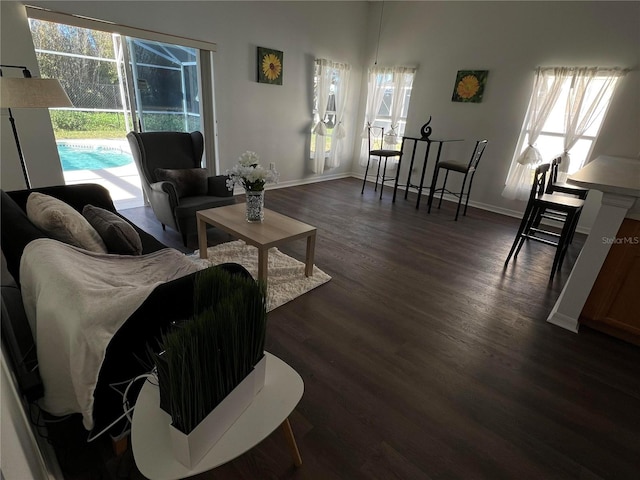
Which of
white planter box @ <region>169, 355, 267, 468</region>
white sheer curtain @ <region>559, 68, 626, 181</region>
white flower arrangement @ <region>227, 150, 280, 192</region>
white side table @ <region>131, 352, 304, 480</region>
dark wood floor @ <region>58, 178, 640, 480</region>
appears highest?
white sheer curtain @ <region>559, 68, 626, 181</region>

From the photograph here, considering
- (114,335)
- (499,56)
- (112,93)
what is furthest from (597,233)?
(112,93)

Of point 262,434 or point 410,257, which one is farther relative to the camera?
point 410,257

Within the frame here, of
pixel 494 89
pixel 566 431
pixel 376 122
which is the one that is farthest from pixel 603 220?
pixel 376 122

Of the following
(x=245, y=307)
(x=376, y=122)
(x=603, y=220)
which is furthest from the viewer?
(x=376, y=122)

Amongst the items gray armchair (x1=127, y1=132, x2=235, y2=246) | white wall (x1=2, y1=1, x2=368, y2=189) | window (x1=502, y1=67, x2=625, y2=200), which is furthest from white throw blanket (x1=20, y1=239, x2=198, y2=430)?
window (x1=502, y1=67, x2=625, y2=200)

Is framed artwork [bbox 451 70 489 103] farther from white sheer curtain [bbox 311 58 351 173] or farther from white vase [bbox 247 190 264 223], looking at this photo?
white vase [bbox 247 190 264 223]

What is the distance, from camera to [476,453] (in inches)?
55.1

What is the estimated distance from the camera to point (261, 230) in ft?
7.90

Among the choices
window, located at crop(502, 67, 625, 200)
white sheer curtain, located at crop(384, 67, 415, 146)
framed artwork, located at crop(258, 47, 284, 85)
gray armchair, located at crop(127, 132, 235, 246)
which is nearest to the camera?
gray armchair, located at crop(127, 132, 235, 246)

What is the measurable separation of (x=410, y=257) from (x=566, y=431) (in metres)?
1.83

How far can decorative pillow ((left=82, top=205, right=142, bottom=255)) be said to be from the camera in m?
1.64

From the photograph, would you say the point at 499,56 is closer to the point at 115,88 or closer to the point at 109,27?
the point at 109,27

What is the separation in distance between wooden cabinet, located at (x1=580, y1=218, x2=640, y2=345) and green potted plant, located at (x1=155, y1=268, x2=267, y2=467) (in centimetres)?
224

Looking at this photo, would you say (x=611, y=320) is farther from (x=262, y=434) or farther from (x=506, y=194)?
(x=506, y=194)
